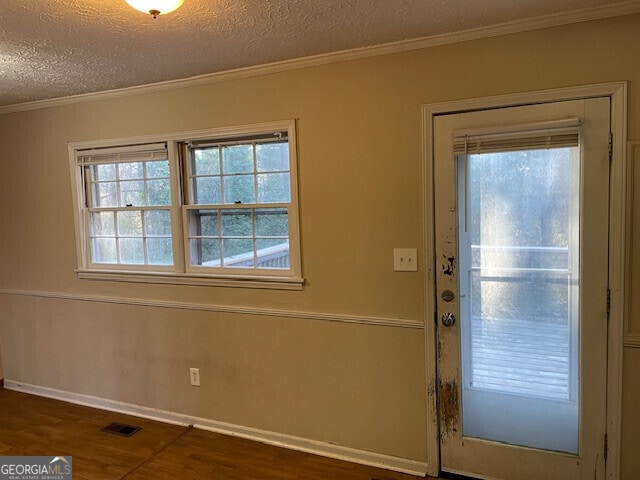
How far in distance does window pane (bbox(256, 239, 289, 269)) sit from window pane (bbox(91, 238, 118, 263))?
129 cm

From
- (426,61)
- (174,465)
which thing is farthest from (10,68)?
(174,465)

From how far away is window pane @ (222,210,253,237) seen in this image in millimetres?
2854

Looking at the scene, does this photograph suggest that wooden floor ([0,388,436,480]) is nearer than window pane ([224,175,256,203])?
Yes

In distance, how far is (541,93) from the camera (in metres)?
2.09

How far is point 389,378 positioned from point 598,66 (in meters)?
1.88

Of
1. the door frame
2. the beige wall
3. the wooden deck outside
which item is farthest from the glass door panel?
the beige wall

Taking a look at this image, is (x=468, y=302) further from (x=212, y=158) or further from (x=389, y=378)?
(x=212, y=158)

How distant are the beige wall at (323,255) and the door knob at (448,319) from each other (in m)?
0.14

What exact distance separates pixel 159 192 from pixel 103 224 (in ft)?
2.09

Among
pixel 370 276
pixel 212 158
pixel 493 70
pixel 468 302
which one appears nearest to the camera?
pixel 493 70

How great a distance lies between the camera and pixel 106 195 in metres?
3.36

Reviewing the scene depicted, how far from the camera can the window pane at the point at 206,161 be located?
2.90 m

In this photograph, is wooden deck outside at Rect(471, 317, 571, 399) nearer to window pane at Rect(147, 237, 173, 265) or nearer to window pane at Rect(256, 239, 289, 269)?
window pane at Rect(256, 239, 289, 269)

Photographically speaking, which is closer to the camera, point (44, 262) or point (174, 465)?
point (174, 465)
